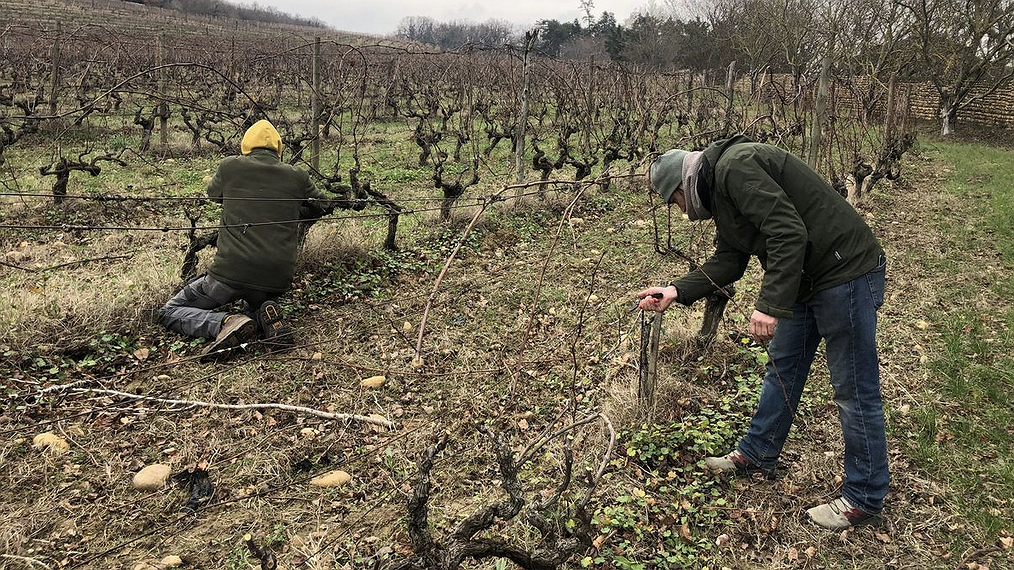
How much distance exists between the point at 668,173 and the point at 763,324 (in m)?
0.68

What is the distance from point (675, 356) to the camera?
12.5ft

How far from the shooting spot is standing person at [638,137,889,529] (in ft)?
6.97

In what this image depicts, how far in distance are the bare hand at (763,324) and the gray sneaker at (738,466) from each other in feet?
2.65

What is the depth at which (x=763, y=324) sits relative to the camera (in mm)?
2191

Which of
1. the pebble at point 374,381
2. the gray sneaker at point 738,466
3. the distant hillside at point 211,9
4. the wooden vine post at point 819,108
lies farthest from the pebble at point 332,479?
the distant hillside at point 211,9

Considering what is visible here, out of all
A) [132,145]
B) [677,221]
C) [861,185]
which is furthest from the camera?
[132,145]

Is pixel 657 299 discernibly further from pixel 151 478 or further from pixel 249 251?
pixel 249 251

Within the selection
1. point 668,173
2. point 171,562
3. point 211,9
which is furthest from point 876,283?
point 211,9

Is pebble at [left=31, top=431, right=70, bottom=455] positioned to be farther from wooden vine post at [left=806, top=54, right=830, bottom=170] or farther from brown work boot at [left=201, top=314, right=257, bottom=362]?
wooden vine post at [left=806, top=54, right=830, bottom=170]

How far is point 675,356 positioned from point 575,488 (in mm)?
1418

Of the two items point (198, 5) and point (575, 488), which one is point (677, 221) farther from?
point (198, 5)

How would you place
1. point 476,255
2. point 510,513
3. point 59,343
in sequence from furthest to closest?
point 476,255 < point 59,343 < point 510,513

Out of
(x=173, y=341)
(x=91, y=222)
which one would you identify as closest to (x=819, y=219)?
(x=173, y=341)

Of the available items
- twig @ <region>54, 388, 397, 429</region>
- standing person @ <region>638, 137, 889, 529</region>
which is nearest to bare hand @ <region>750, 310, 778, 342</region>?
standing person @ <region>638, 137, 889, 529</region>
